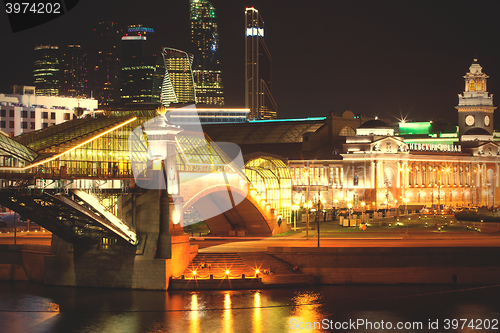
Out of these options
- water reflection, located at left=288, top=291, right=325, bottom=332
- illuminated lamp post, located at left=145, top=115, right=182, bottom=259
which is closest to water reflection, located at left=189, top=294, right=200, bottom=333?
illuminated lamp post, located at left=145, top=115, right=182, bottom=259

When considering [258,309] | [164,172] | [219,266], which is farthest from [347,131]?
[258,309]

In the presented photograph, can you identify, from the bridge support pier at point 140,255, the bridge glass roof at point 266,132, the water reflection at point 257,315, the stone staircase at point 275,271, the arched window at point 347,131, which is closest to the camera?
the water reflection at point 257,315

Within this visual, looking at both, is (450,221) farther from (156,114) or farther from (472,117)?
(472,117)

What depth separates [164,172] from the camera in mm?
63000

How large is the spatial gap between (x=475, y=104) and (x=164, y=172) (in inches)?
5749

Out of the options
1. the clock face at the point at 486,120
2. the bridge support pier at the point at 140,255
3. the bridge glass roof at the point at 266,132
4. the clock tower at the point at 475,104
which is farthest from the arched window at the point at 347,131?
the bridge support pier at the point at 140,255

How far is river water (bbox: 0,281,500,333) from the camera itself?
51.0m

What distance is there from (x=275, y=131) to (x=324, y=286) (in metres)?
117

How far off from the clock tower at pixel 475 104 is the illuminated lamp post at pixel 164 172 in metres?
142

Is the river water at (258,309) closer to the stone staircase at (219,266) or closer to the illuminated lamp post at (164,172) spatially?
the stone staircase at (219,266)

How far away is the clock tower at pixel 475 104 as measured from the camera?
7549 inches

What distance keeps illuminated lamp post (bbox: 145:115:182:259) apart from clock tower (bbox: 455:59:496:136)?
142265 millimetres

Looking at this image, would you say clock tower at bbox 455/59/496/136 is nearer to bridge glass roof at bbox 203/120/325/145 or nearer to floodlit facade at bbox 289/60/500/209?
floodlit facade at bbox 289/60/500/209

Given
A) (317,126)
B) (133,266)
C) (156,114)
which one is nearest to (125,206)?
(133,266)
